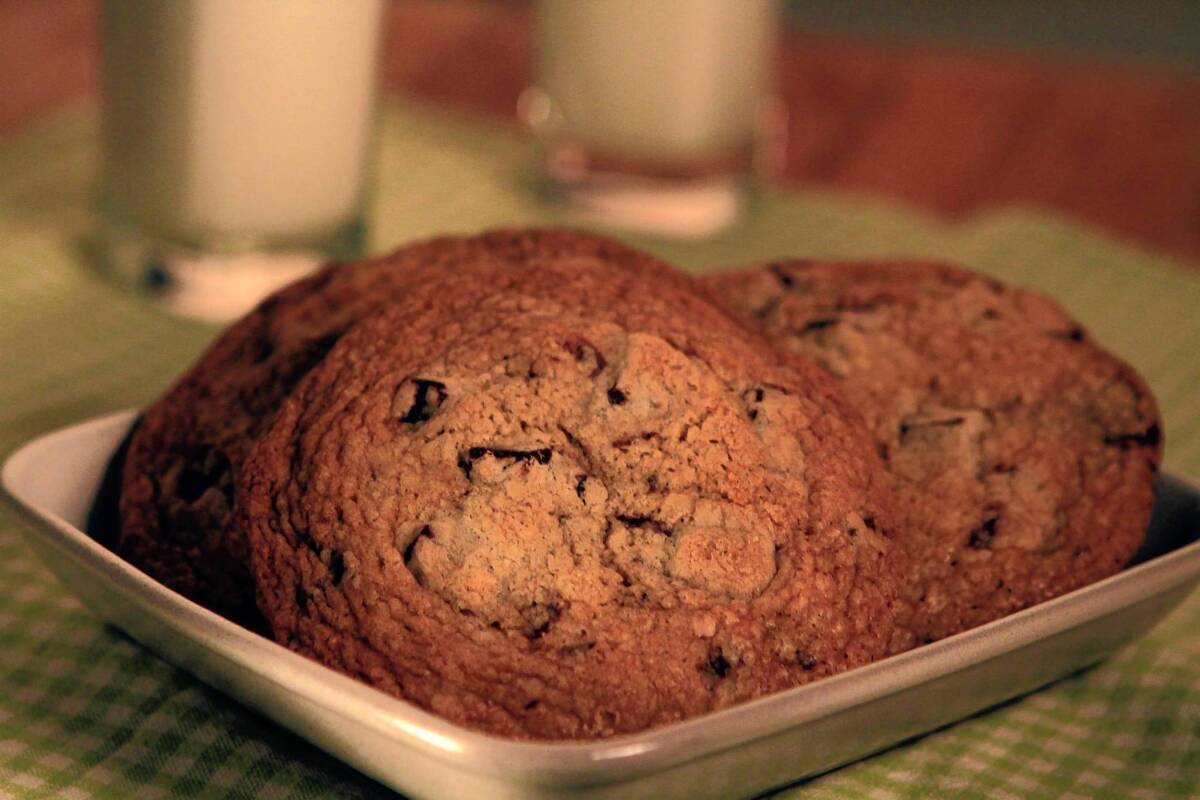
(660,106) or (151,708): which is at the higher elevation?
(660,106)

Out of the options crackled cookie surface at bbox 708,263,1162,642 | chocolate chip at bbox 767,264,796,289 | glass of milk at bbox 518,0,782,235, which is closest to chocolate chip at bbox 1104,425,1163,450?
crackled cookie surface at bbox 708,263,1162,642

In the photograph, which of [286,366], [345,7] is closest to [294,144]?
[345,7]

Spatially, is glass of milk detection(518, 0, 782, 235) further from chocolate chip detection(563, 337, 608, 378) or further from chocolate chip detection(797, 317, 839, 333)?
chocolate chip detection(563, 337, 608, 378)

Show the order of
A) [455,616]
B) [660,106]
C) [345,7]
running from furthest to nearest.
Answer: [660,106] < [345,7] < [455,616]

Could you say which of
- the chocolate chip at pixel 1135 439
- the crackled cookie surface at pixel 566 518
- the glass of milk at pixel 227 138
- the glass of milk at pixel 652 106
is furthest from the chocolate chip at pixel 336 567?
the glass of milk at pixel 652 106

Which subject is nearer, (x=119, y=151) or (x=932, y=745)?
(x=932, y=745)

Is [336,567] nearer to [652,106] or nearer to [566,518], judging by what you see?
[566,518]

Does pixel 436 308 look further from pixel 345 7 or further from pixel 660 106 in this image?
pixel 660 106

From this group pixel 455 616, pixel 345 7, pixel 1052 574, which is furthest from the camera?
pixel 345 7
